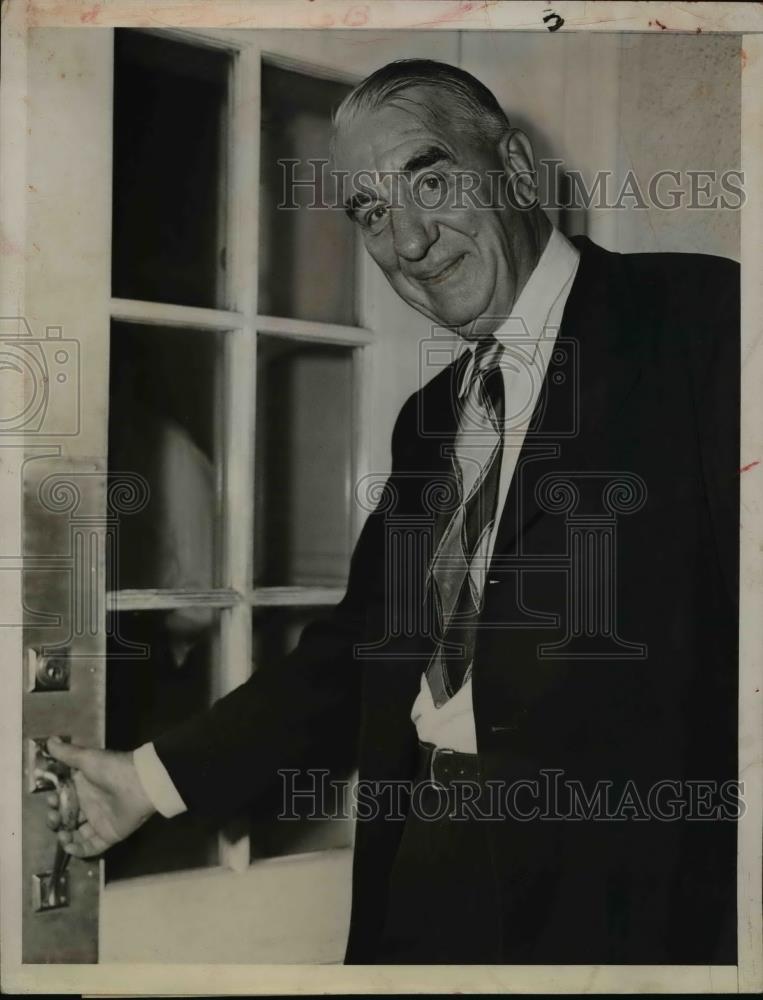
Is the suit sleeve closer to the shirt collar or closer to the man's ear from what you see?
the shirt collar

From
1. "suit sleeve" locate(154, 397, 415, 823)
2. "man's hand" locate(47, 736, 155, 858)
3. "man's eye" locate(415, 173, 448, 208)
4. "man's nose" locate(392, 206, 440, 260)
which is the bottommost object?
"man's hand" locate(47, 736, 155, 858)

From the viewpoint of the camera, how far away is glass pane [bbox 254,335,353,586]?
983mm

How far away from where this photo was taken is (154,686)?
981 millimetres

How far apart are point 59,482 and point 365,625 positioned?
1.09 ft

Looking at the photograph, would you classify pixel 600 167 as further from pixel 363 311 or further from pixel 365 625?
pixel 365 625

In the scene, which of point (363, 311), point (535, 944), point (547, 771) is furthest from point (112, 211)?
point (535, 944)

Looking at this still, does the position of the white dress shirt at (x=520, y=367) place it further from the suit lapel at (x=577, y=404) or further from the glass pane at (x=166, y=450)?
the glass pane at (x=166, y=450)

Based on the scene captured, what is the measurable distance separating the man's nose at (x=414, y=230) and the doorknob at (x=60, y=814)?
60 cm

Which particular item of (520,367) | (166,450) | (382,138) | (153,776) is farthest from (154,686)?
(382,138)

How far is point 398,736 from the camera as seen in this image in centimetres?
98

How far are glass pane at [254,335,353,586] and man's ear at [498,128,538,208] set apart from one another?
0.26 metres

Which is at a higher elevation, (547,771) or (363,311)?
(363,311)

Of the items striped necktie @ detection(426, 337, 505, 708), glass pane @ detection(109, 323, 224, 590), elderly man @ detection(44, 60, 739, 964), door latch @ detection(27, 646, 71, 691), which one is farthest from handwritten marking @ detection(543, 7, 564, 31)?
door latch @ detection(27, 646, 71, 691)

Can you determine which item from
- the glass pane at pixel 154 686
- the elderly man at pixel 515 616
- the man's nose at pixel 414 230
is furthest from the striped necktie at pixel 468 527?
the glass pane at pixel 154 686
